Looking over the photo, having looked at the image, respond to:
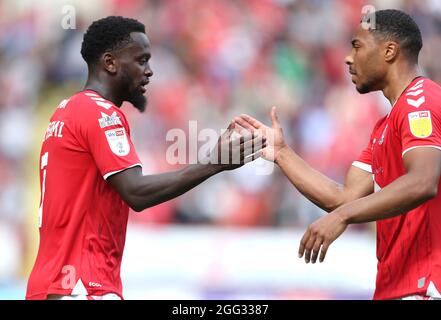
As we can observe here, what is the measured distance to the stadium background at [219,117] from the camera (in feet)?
31.1

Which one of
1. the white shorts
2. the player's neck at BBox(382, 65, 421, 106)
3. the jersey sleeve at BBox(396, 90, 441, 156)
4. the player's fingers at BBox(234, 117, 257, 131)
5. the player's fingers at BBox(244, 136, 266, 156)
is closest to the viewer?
the jersey sleeve at BBox(396, 90, 441, 156)

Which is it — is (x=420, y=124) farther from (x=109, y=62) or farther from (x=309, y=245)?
(x=109, y=62)

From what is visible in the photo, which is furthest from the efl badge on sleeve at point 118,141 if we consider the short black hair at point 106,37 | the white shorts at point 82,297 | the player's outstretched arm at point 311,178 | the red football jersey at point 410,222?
the red football jersey at point 410,222

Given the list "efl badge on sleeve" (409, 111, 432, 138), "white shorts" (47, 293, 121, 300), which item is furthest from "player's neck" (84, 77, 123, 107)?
"efl badge on sleeve" (409, 111, 432, 138)

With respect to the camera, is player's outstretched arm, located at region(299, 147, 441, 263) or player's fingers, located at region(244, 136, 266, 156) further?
player's fingers, located at region(244, 136, 266, 156)

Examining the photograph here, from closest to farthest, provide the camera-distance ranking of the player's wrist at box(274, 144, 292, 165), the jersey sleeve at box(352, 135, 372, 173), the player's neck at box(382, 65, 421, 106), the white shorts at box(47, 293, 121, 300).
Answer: the white shorts at box(47, 293, 121, 300) < the player's neck at box(382, 65, 421, 106) < the jersey sleeve at box(352, 135, 372, 173) < the player's wrist at box(274, 144, 292, 165)

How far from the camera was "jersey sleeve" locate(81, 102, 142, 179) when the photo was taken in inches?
176

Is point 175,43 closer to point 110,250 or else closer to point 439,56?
point 439,56

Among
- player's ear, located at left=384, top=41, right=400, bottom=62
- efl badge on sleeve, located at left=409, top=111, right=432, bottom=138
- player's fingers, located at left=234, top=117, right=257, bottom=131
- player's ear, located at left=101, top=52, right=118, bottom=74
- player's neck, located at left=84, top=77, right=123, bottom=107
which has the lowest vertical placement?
player's fingers, located at left=234, top=117, right=257, bottom=131

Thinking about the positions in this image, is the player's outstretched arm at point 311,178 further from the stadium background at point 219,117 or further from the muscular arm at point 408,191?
the stadium background at point 219,117

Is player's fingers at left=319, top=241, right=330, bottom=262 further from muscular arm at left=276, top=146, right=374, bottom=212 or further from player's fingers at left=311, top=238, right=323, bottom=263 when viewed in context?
muscular arm at left=276, top=146, right=374, bottom=212

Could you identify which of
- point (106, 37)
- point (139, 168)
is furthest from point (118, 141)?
point (106, 37)

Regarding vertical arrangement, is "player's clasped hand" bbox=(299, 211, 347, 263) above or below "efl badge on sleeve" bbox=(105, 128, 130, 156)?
below
